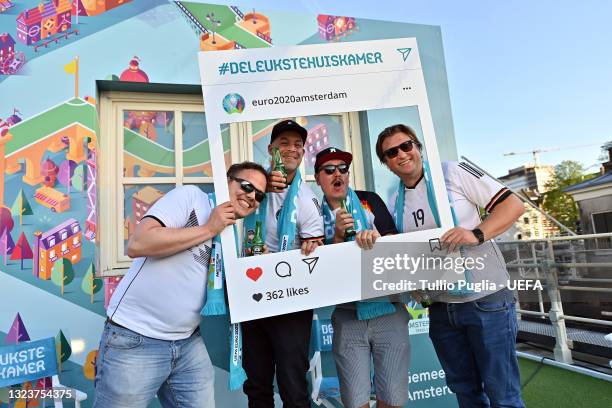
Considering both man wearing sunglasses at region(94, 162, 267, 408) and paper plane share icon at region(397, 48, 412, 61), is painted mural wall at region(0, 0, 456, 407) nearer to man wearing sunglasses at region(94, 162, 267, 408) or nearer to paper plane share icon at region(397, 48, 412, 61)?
man wearing sunglasses at region(94, 162, 267, 408)

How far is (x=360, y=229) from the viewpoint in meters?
1.72

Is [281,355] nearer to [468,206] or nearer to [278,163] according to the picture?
[278,163]

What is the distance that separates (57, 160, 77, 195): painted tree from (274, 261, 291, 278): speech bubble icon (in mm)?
1834

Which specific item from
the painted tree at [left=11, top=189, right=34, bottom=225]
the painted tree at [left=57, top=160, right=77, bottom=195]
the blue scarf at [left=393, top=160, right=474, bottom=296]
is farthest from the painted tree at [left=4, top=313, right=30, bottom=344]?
the blue scarf at [left=393, top=160, right=474, bottom=296]

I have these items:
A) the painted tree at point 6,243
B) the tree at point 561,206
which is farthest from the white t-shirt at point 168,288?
the tree at point 561,206

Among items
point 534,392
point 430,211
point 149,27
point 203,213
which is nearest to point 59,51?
point 149,27

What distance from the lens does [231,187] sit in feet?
5.32

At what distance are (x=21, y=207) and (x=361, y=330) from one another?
7.89 feet

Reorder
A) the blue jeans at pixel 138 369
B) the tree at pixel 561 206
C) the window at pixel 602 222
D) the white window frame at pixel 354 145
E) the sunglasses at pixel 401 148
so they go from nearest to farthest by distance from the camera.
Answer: the blue jeans at pixel 138 369, the sunglasses at pixel 401 148, the white window frame at pixel 354 145, the window at pixel 602 222, the tree at pixel 561 206

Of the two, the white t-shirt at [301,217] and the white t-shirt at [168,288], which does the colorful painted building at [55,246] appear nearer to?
the white t-shirt at [168,288]

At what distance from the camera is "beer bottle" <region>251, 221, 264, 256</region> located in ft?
5.32

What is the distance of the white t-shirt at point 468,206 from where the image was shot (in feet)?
5.68

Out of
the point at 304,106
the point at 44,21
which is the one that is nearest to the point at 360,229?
the point at 304,106

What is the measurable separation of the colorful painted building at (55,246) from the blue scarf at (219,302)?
143cm
